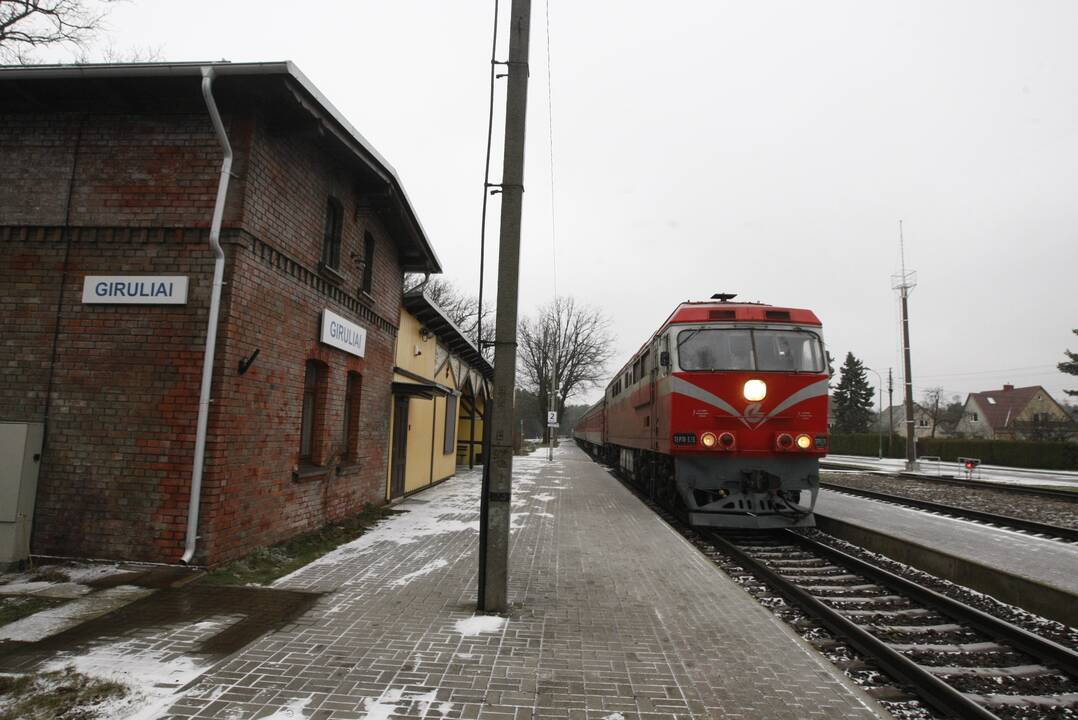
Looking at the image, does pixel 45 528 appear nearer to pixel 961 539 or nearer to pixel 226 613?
pixel 226 613

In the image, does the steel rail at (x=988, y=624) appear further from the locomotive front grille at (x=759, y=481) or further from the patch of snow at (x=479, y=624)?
the patch of snow at (x=479, y=624)

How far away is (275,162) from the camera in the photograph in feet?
22.2


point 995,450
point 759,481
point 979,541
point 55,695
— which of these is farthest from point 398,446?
point 995,450

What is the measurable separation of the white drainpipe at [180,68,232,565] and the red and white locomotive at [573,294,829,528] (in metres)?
6.17

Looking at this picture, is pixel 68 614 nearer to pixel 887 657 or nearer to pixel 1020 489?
pixel 887 657

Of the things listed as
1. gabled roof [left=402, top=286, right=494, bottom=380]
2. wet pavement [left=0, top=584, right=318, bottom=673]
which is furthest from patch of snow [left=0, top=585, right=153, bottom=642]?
gabled roof [left=402, top=286, right=494, bottom=380]

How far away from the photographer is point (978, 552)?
26.7ft

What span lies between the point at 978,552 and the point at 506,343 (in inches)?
293

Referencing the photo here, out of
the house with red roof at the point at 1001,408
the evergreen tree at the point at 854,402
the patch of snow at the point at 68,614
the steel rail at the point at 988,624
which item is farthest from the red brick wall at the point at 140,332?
the house with red roof at the point at 1001,408

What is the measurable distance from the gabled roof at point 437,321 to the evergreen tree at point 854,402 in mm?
55013

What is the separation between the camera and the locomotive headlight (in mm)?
8984

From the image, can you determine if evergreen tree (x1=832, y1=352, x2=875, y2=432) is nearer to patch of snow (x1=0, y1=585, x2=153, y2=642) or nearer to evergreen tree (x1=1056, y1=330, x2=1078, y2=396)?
evergreen tree (x1=1056, y1=330, x2=1078, y2=396)

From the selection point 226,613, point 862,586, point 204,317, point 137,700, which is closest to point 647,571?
point 862,586

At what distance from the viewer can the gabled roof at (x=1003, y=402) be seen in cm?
6616
